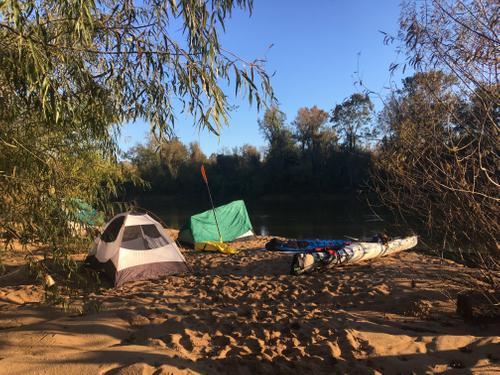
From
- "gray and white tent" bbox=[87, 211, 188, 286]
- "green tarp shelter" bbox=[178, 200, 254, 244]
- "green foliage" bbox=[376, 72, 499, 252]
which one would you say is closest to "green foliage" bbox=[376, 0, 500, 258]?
"green foliage" bbox=[376, 72, 499, 252]

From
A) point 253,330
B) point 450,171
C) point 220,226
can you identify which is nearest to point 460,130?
point 450,171

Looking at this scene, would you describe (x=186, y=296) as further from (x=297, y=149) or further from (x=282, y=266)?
(x=297, y=149)

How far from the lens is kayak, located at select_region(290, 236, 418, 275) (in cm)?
776

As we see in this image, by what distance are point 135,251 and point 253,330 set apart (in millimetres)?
3815

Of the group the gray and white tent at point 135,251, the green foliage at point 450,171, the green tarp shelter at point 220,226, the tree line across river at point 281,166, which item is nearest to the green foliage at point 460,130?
the green foliage at point 450,171

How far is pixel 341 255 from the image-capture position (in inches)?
327

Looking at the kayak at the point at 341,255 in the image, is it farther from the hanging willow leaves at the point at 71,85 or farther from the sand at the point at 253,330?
the hanging willow leaves at the point at 71,85

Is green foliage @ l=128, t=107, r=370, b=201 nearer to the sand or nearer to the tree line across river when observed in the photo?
the tree line across river

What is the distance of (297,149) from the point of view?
49.8 metres

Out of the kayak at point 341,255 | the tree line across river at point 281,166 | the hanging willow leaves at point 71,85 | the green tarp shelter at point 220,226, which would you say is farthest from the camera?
the tree line across river at point 281,166

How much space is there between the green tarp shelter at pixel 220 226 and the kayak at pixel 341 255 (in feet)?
15.9

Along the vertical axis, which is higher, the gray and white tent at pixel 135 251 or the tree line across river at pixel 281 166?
the tree line across river at pixel 281 166

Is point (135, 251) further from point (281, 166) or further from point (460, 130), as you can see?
point (281, 166)

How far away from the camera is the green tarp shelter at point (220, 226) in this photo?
12164mm
